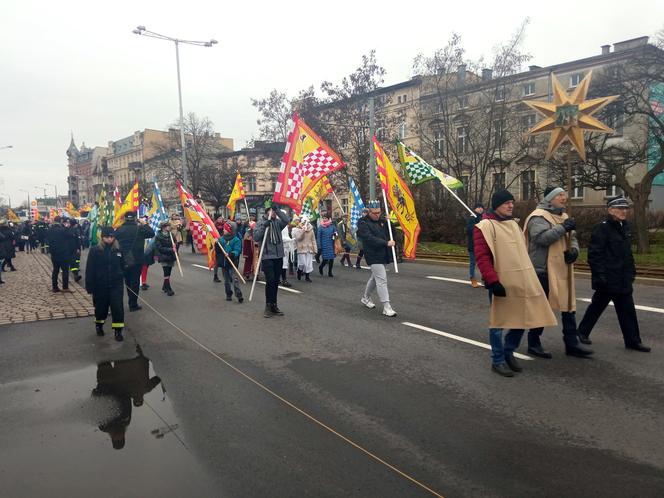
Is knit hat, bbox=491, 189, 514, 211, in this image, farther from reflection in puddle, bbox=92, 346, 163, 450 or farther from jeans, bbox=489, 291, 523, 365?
reflection in puddle, bbox=92, 346, 163, 450

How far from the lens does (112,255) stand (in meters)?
7.54

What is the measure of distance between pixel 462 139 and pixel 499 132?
3.66m

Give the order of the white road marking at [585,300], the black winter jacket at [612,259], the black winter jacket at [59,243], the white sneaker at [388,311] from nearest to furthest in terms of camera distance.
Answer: the black winter jacket at [612,259] → the white road marking at [585,300] → the white sneaker at [388,311] → the black winter jacket at [59,243]

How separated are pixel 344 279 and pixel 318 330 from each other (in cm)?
570

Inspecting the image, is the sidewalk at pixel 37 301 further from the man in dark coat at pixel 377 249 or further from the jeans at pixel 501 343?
the jeans at pixel 501 343

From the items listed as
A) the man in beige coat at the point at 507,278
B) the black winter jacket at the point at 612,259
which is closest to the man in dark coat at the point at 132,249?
the man in beige coat at the point at 507,278

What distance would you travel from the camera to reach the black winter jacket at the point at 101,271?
739 cm

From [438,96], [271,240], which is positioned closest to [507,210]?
[271,240]

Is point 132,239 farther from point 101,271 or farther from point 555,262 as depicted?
→ point 555,262

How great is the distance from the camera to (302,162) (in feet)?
30.1

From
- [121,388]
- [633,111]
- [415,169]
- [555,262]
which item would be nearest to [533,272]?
[555,262]

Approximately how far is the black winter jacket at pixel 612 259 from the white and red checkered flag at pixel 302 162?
4.70 metres

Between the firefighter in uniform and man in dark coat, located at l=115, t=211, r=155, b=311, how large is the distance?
2.23 metres

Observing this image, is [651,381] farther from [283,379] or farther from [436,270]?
[436,270]
